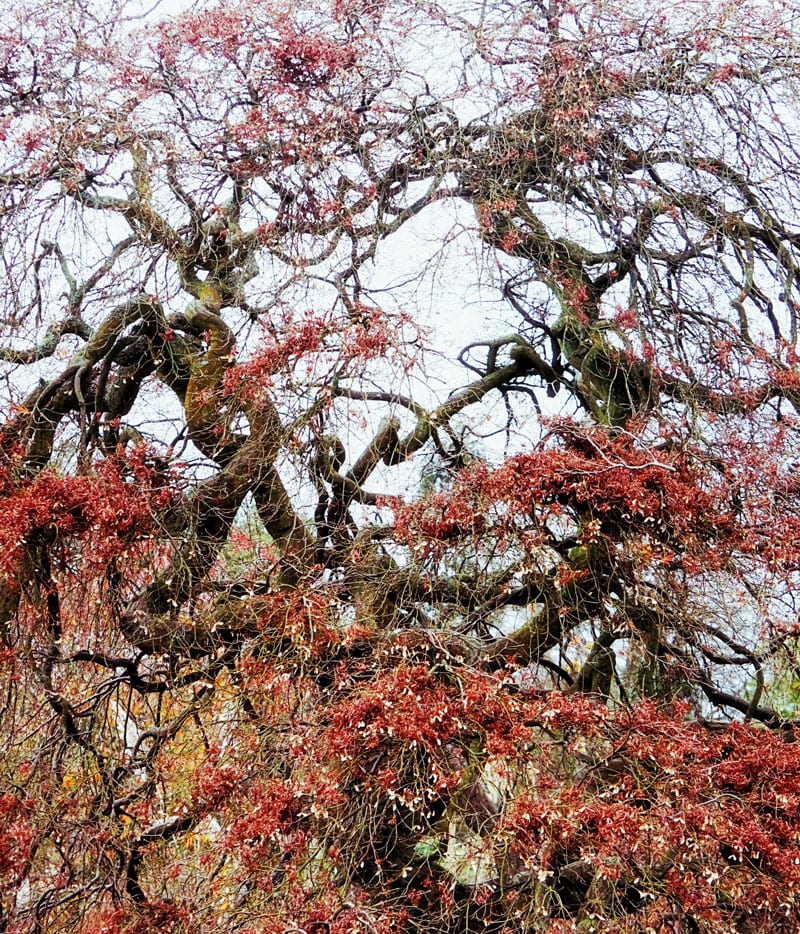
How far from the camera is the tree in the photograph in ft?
10.8

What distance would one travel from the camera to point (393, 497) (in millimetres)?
3967

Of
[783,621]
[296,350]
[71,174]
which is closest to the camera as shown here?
[783,621]

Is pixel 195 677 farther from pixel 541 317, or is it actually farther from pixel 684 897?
pixel 541 317

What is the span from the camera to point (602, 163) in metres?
4.63

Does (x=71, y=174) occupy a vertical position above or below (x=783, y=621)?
above

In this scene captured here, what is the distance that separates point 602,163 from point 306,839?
315 cm

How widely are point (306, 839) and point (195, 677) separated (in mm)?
884

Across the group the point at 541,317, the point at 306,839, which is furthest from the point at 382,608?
the point at 541,317

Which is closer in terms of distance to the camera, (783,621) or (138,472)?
(783,621)

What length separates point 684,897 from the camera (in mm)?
3090

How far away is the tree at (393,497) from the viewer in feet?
10.8

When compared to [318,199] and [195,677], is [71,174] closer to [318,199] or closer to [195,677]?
[318,199]

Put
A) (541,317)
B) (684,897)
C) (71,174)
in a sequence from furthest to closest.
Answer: (541,317), (71,174), (684,897)

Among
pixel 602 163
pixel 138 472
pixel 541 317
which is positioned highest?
pixel 602 163
